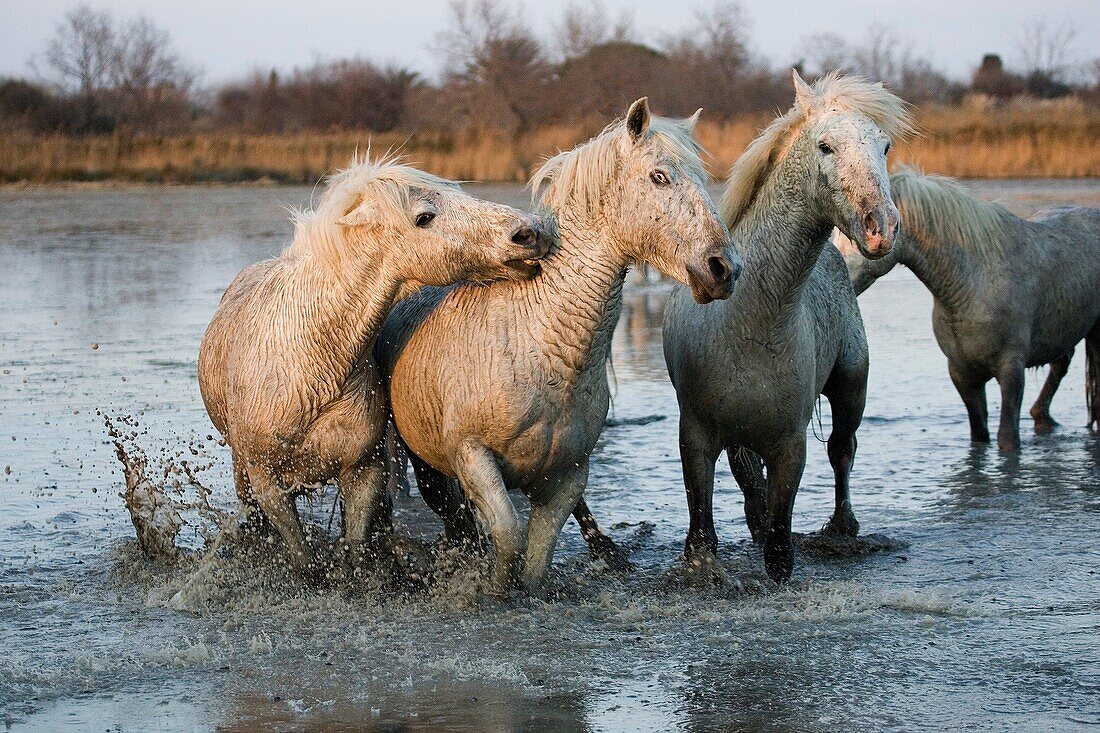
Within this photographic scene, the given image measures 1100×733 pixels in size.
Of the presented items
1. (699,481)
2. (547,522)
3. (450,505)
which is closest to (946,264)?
(699,481)

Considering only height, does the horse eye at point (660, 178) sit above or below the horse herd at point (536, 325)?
above

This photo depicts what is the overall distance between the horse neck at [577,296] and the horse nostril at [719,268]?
15.0 inches

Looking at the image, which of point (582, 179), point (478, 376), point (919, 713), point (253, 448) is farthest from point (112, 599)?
point (919, 713)

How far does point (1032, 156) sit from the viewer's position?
2720 centimetres

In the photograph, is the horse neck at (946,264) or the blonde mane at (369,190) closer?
the blonde mane at (369,190)

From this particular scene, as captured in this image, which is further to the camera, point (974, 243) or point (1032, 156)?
point (1032, 156)

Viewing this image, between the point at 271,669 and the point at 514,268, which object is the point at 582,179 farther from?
the point at 271,669

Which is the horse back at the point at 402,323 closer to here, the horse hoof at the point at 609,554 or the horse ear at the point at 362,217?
the horse ear at the point at 362,217

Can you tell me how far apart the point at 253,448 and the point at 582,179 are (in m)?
1.60

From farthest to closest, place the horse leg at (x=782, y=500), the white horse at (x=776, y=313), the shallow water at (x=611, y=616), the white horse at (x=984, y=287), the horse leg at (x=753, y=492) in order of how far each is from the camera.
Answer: the white horse at (x=984, y=287) < the horse leg at (x=753, y=492) < the horse leg at (x=782, y=500) < the white horse at (x=776, y=313) < the shallow water at (x=611, y=616)

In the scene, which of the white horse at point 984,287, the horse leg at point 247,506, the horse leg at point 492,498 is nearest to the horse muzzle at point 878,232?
the horse leg at point 492,498

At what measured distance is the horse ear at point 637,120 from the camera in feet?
15.9

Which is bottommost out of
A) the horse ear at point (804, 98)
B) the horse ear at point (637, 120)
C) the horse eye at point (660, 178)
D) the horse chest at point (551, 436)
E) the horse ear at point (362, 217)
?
the horse chest at point (551, 436)

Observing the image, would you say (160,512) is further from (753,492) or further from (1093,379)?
(1093,379)
